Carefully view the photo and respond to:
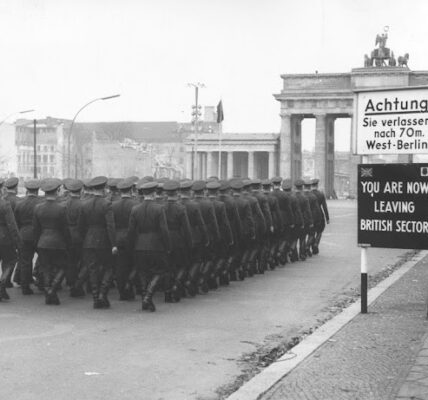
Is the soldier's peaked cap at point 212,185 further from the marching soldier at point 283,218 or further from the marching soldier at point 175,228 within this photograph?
the marching soldier at point 283,218

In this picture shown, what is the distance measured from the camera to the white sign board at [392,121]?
10.4 metres

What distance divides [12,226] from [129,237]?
1790mm

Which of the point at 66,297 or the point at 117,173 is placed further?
the point at 117,173

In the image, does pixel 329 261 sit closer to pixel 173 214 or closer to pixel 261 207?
pixel 261 207

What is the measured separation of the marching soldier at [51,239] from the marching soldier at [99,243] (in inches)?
11.9

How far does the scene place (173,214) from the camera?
11898mm

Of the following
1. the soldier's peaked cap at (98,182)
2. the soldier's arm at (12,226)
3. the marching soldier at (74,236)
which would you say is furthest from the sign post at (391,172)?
the soldier's arm at (12,226)

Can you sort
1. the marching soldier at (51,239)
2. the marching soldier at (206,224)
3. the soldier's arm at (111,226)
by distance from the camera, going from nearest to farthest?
the soldier's arm at (111,226) < the marching soldier at (51,239) < the marching soldier at (206,224)

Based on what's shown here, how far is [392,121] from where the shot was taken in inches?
415

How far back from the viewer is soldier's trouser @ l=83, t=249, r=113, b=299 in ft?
36.8

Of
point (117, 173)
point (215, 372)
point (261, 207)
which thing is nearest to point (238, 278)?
point (261, 207)

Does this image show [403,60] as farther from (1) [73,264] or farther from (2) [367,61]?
(1) [73,264]

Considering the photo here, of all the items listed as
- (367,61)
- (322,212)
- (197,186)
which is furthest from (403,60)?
(197,186)

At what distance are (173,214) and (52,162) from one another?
Answer: 398ft
